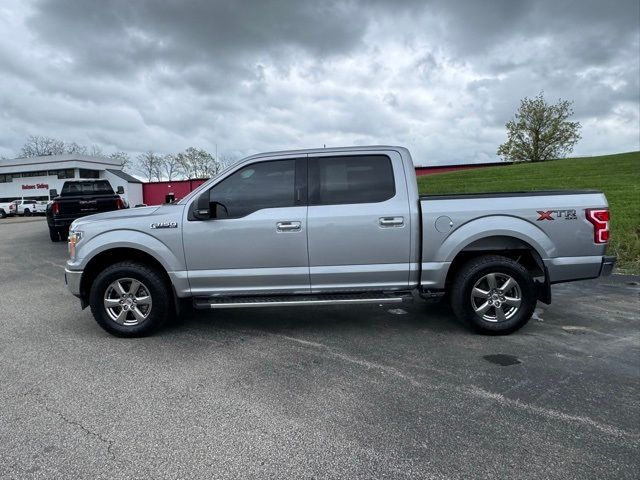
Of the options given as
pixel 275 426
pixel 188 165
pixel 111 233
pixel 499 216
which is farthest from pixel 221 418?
pixel 188 165

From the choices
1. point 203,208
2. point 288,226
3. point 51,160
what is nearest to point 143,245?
point 203,208

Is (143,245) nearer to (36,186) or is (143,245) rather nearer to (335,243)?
(335,243)

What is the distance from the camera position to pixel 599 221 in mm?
4496

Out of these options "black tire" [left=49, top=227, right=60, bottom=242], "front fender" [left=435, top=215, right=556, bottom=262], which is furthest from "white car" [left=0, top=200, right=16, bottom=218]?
"front fender" [left=435, top=215, right=556, bottom=262]

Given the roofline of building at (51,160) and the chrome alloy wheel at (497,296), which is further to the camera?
the roofline of building at (51,160)

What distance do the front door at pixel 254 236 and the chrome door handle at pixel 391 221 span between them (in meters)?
0.82

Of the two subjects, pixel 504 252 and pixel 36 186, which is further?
pixel 36 186

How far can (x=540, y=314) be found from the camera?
5527 mm

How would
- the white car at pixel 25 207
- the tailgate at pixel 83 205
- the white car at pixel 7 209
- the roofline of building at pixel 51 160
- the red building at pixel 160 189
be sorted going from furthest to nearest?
the red building at pixel 160 189 < the roofline of building at pixel 51 160 < the white car at pixel 25 207 < the white car at pixel 7 209 < the tailgate at pixel 83 205

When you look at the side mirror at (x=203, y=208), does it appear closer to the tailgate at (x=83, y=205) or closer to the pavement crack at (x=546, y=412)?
the pavement crack at (x=546, y=412)

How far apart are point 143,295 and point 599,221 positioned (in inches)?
196

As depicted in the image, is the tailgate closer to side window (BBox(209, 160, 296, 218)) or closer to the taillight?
side window (BBox(209, 160, 296, 218))

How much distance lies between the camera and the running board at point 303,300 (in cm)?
454

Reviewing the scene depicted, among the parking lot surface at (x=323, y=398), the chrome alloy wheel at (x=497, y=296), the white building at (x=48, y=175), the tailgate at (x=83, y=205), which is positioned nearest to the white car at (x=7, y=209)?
the white building at (x=48, y=175)
